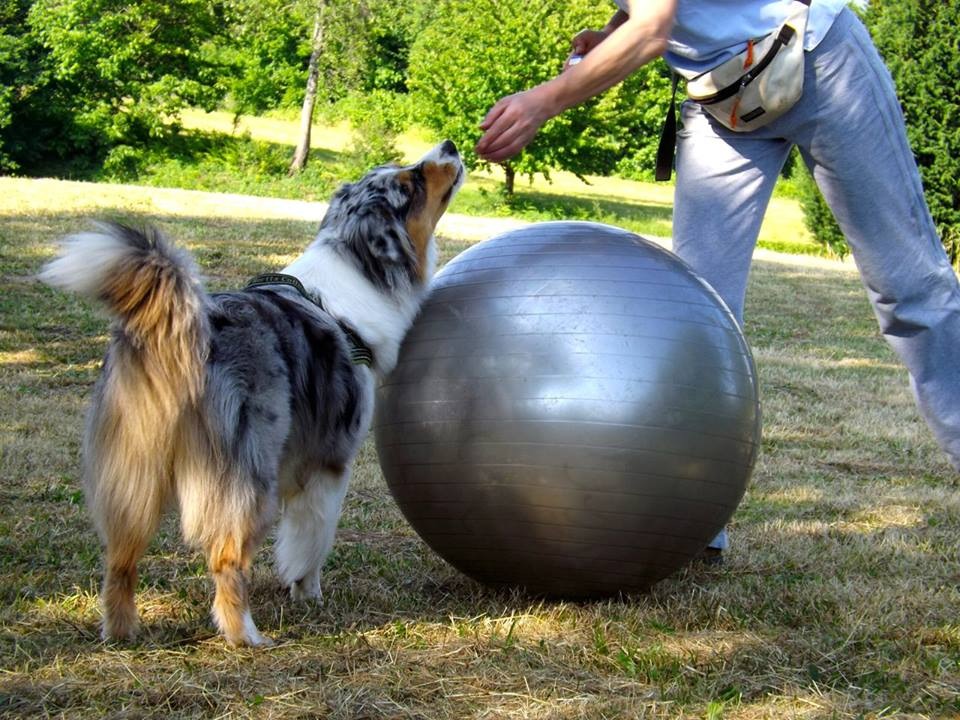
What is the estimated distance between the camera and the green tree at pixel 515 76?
125 ft

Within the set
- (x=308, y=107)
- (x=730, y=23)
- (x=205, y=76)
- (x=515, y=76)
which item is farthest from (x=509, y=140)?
(x=205, y=76)

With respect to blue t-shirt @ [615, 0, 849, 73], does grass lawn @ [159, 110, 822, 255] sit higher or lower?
lower

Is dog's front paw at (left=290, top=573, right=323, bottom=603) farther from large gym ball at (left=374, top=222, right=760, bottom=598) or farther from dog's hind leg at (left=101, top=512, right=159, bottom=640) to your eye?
dog's hind leg at (left=101, top=512, right=159, bottom=640)

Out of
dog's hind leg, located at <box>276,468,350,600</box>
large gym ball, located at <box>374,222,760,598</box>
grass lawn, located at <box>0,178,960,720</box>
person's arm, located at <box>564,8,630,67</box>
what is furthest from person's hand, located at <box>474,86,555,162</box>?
grass lawn, located at <box>0,178,960,720</box>

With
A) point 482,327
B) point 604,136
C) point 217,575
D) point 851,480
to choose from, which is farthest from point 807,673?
point 604,136

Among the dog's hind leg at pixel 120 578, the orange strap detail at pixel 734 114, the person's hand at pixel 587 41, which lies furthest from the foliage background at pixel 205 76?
the dog's hind leg at pixel 120 578

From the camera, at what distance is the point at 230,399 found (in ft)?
12.3

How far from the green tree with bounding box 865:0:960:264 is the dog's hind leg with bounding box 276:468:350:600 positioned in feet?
67.1

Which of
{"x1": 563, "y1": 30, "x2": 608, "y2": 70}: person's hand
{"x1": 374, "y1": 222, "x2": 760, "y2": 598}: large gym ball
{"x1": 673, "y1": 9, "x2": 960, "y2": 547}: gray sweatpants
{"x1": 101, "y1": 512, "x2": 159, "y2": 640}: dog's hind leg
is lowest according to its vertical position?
{"x1": 101, "y1": 512, "x2": 159, "y2": 640}: dog's hind leg

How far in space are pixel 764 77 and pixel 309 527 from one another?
2535 millimetres

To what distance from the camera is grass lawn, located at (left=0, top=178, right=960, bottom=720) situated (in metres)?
3.44

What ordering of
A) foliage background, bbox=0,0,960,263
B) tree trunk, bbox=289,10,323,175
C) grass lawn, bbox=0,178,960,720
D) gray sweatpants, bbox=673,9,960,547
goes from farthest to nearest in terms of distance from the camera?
tree trunk, bbox=289,10,323,175 < foliage background, bbox=0,0,960,263 < gray sweatpants, bbox=673,9,960,547 < grass lawn, bbox=0,178,960,720

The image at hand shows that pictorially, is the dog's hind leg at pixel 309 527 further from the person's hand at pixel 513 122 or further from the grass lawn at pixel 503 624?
the person's hand at pixel 513 122

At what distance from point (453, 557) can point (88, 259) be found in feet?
5.86
